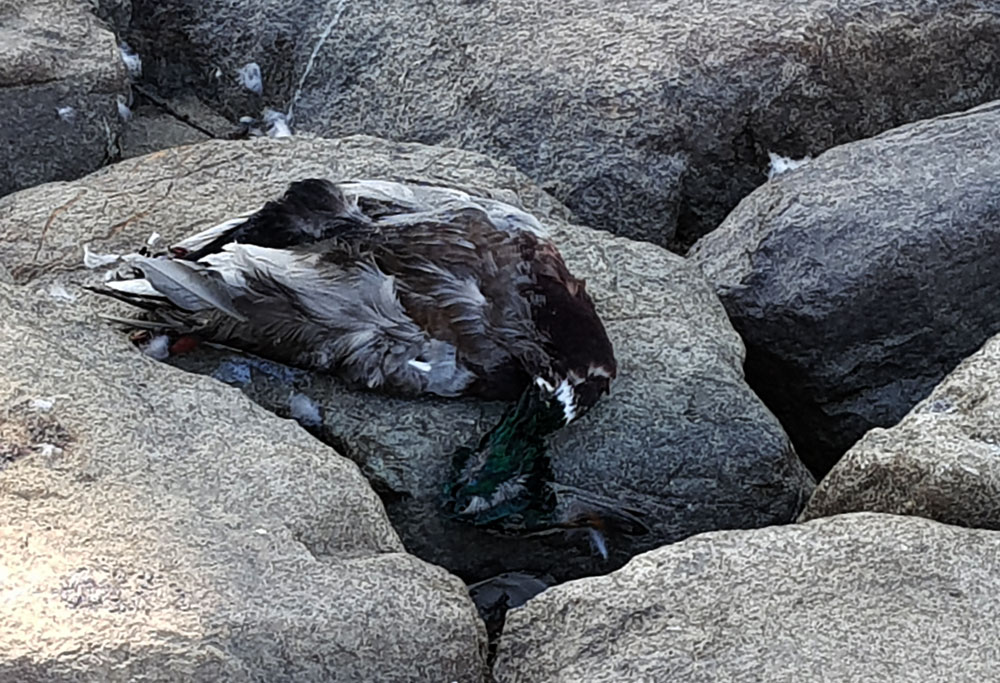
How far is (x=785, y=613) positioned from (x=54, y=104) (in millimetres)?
2355

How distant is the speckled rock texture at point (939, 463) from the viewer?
269cm

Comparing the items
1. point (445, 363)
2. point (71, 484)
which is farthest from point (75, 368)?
point (445, 363)

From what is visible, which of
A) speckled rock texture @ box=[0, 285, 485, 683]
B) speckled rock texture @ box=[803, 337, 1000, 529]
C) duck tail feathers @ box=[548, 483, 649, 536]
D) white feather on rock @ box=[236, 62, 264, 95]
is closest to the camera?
speckled rock texture @ box=[0, 285, 485, 683]

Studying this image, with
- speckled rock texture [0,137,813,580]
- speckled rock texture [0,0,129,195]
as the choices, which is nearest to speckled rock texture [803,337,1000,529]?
speckled rock texture [0,137,813,580]

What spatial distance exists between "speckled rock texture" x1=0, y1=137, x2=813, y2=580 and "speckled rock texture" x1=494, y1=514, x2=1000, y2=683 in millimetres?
567

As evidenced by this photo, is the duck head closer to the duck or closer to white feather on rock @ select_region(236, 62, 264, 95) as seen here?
the duck

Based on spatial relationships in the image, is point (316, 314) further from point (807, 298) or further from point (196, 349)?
point (807, 298)

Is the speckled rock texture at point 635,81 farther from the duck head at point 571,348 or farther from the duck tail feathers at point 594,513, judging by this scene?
the duck tail feathers at point 594,513

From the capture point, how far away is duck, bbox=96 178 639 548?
308 cm

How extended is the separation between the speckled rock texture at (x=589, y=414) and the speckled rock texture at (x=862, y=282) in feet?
0.57

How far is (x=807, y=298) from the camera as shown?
3547 mm

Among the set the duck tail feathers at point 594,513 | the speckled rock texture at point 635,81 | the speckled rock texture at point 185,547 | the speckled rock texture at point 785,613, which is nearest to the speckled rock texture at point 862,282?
the speckled rock texture at point 635,81

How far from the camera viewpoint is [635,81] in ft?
13.1

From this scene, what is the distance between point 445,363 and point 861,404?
3.46 ft
